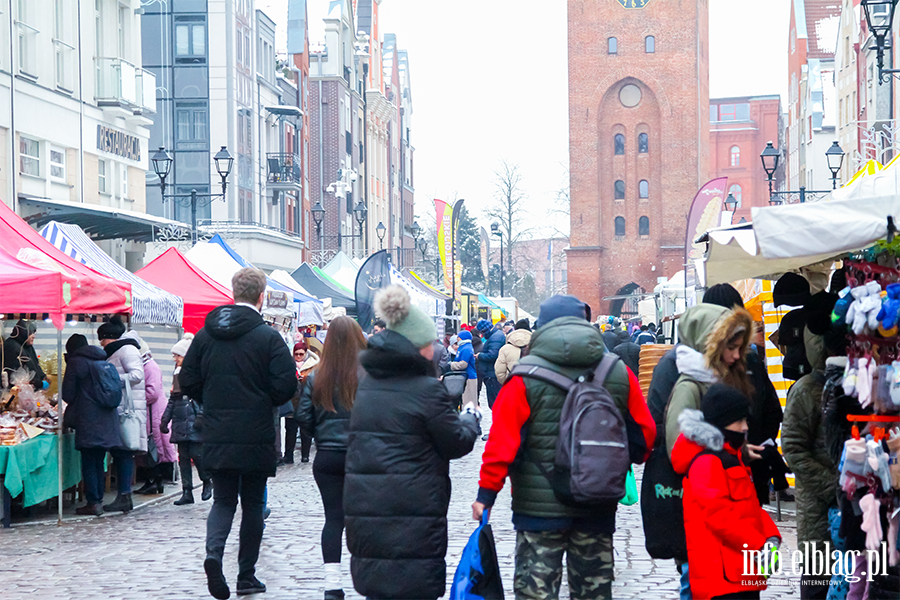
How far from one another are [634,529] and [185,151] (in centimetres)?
3262

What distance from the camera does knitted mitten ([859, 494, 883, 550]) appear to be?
5.81m

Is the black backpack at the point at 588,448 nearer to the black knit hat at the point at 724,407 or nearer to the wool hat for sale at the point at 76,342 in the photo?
the black knit hat at the point at 724,407

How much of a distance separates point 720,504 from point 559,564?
0.79 m

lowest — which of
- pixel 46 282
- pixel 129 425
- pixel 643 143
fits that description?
pixel 129 425

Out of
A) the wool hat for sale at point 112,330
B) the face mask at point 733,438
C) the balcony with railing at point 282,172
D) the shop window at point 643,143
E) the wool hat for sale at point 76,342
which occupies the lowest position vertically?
the face mask at point 733,438

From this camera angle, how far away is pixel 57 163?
24766 millimetres

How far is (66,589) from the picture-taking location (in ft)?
26.8

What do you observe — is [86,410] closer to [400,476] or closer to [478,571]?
[400,476]

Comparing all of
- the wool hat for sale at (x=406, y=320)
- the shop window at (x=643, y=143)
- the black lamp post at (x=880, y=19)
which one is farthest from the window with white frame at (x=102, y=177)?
the shop window at (x=643, y=143)

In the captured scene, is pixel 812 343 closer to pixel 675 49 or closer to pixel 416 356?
A: pixel 416 356

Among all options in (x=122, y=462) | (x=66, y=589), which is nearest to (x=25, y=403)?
(x=122, y=462)

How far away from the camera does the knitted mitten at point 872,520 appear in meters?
5.81

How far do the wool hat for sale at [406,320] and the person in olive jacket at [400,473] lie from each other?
14 centimetres

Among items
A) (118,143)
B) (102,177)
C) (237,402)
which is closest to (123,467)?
(237,402)
